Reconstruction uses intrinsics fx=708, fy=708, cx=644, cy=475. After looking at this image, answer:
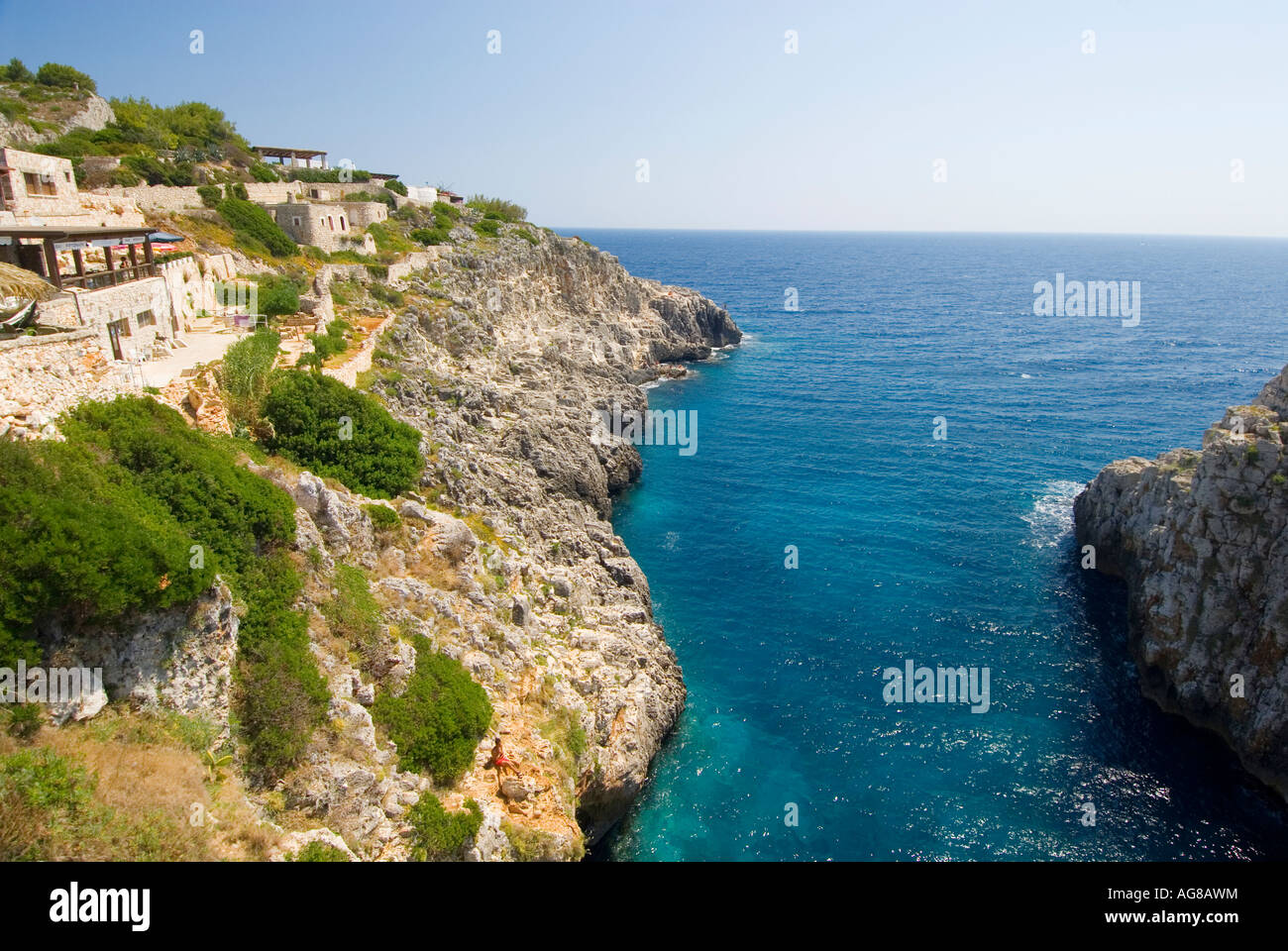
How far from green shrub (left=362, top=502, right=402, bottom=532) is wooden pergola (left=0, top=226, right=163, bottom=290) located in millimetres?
14374

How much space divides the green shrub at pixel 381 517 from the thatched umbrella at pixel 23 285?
13756 millimetres

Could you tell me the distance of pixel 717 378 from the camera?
9100cm

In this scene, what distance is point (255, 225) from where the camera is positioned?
5753 cm

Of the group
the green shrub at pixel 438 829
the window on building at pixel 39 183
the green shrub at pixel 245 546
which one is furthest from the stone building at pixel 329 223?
the green shrub at pixel 438 829

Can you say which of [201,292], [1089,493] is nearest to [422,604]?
[201,292]

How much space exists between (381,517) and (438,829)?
13811 mm

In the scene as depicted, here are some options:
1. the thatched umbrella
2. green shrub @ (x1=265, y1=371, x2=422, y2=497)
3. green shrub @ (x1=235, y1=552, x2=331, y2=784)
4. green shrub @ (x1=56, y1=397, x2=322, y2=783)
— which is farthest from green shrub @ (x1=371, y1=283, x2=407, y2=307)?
green shrub @ (x1=235, y1=552, x2=331, y2=784)

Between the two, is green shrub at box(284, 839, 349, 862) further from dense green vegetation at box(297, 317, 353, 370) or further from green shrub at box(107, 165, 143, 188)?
green shrub at box(107, 165, 143, 188)

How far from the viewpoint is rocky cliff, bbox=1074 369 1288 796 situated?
3133cm

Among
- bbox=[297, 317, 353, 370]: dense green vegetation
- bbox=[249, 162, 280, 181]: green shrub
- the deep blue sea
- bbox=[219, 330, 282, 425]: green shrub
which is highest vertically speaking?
bbox=[249, 162, 280, 181]: green shrub

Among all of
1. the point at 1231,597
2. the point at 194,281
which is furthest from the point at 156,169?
the point at 1231,597
